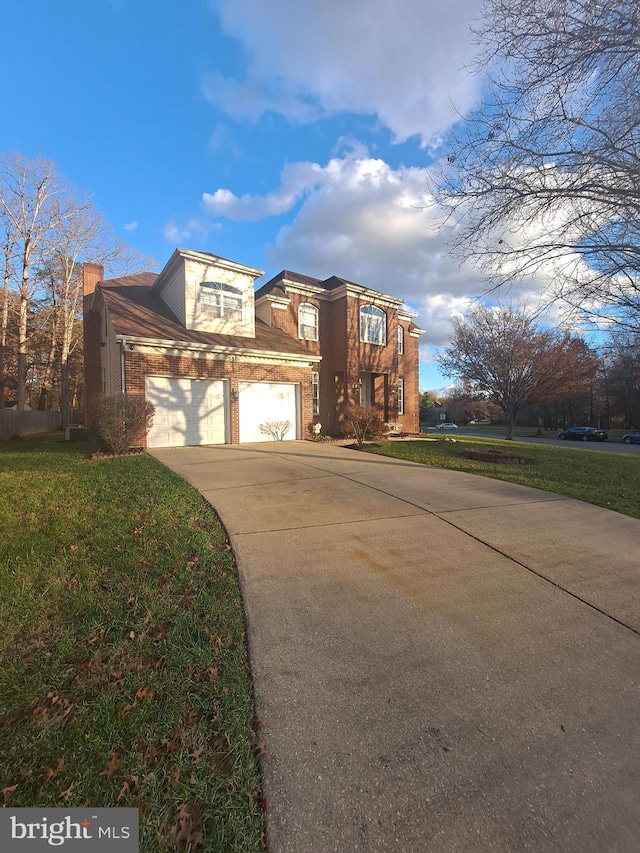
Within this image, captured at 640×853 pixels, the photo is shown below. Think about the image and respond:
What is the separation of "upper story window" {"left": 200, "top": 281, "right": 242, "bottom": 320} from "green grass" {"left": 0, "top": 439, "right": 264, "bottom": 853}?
36.4 ft

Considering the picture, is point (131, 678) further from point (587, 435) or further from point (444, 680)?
point (587, 435)

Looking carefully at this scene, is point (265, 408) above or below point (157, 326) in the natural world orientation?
below

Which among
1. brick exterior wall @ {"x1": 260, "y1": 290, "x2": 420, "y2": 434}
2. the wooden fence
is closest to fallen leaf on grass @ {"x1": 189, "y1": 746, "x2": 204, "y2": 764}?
brick exterior wall @ {"x1": 260, "y1": 290, "x2": 420, "y2": 434}

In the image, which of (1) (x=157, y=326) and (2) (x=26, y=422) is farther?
(2) (x=26, y=422)

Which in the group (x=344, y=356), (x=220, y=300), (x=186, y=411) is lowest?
(x=186, y=411)

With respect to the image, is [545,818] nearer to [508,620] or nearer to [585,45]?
[508,620]

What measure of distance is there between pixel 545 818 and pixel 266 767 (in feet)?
3.88

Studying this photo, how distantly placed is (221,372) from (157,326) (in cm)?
253

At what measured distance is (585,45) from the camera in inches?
225

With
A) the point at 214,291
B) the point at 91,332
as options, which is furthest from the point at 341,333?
the point at 91,332

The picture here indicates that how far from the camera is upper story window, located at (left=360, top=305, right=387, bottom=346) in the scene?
19.8 meters

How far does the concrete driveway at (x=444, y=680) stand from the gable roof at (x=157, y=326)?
8.93 m

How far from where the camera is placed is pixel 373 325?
20.2 metres

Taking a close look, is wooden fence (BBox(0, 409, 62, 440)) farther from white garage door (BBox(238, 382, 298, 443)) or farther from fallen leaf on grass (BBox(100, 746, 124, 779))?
fallen leaf on grass (BBox(100, 746, 124, 779))
